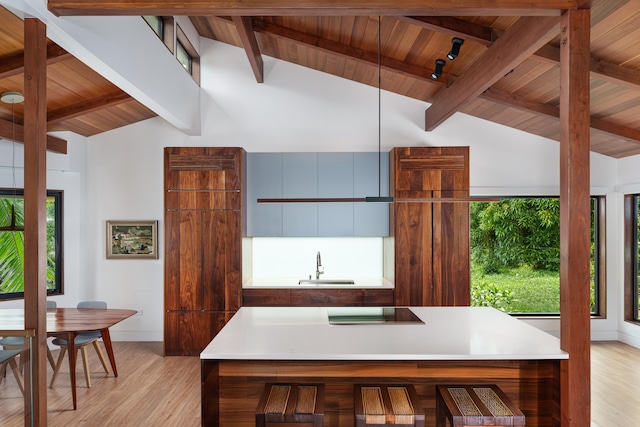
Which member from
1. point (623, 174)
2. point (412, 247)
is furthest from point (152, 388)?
point (623, 174)

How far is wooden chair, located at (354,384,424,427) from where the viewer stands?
210 cm

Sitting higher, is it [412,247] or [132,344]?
[412,247]

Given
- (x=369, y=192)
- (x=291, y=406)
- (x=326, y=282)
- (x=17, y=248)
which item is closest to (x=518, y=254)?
(x=369, y=192)

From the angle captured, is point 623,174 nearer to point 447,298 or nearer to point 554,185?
point 554,185

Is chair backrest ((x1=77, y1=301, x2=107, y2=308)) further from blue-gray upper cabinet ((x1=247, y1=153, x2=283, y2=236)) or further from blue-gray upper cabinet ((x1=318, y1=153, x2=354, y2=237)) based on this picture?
blue-gray upper cabinet ((x1=318, y1=153, x2=354, y2=237))

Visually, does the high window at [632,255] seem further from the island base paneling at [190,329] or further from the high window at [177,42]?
the high window at [177,42]

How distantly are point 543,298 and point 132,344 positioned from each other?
5205mm

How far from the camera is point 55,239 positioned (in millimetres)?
5379

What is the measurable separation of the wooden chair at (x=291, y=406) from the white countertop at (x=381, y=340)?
19cm

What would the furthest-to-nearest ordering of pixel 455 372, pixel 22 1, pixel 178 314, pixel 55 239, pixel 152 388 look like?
pixel 55 239 → pixel 178 314 → pixel 152 388 → pixel 455 372 → pixel 22 1

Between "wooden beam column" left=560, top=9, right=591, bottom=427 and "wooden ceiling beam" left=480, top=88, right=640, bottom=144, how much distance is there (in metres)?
2.13

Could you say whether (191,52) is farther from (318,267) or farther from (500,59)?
(500,59)

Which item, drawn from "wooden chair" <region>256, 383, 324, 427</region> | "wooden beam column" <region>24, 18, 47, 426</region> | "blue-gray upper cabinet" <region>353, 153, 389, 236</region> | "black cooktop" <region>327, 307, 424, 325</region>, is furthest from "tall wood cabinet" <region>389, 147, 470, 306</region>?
"wooden beam column" <region>24, 18, 47, 426</region>

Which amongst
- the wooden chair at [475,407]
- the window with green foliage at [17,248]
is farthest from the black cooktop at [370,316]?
the window with green foliage at [17,248]
